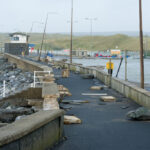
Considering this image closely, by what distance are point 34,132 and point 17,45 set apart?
110992 mm

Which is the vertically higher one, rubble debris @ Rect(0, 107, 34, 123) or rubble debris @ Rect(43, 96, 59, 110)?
rubble debris @ Rect(43, 96, 59, 110)

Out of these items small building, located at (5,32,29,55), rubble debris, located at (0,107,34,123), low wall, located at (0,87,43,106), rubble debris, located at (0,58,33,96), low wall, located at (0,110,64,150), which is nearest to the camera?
low wall, located at (0,110,64,150)

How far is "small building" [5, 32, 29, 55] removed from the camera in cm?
11544

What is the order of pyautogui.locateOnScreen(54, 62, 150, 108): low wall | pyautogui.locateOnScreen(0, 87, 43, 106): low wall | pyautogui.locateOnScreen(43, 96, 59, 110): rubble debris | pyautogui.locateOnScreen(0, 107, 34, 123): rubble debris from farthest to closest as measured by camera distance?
1. pyautogui.locateOnScreen(0, 87, 43, 106): low wall
2. pyautogui.locateOnScreen(54, 62, 150, 108): low wall
3. pyautogui.locateOnScreen(0, 107, 34, 123): rubble debris
4. pyautogui.locateOnScreen(43, 96, 59, 110): rubble debris

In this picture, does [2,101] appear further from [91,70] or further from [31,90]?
[91,70]

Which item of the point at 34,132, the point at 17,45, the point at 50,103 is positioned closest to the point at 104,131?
the point at 50,103

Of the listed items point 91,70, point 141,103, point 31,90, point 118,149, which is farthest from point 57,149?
point 91,70

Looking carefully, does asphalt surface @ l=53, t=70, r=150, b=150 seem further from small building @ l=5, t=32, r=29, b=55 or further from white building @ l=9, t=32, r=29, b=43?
white building @ l=9, t=32, r=29, b=43

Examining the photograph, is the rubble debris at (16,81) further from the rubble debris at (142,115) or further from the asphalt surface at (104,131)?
the rubble debris at (142,115)

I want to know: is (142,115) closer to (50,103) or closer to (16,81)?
(50,103)

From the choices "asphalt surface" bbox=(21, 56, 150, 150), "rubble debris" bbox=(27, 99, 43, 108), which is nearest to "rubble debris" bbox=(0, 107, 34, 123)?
"rubble debris" bbox=(27, 99, 43, 108)

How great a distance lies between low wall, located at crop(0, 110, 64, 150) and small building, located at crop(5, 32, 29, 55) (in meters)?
102

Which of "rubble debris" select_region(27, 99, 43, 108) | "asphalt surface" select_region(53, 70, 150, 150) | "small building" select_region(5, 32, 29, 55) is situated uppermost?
"small building" select_region(5, 32, 29, 55)

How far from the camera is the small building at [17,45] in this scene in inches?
4545
